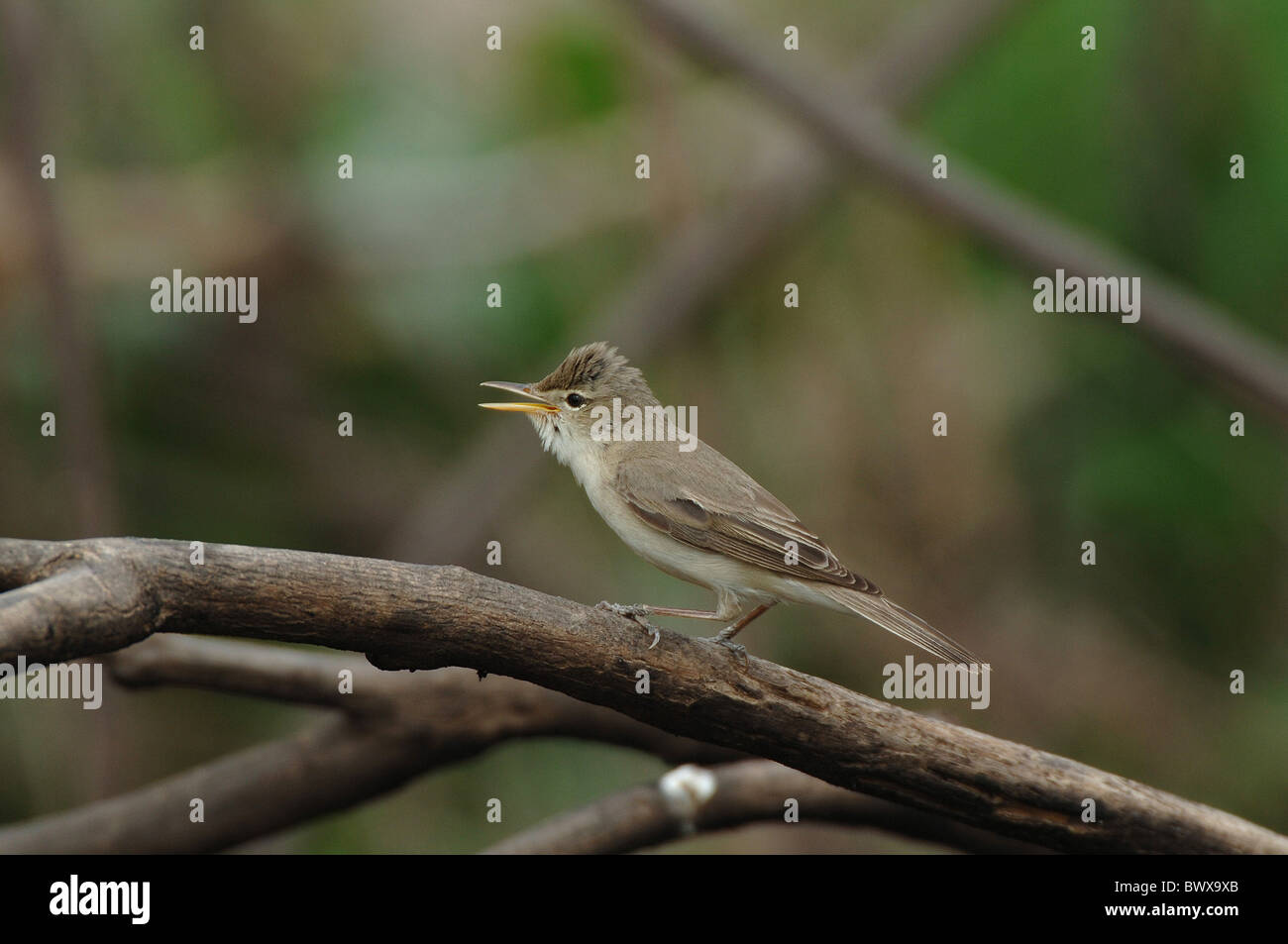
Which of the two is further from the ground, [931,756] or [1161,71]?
[1161,71]

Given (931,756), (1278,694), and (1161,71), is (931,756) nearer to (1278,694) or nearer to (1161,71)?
(1278,694)

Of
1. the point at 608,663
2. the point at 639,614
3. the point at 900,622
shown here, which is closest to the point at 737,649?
the point at 639,614

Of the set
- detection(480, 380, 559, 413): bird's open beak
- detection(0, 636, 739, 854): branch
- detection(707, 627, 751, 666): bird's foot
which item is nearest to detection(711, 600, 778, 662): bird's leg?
detection(707, 627, 751, 666): bird's foot

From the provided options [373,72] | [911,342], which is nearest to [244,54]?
[373,72]

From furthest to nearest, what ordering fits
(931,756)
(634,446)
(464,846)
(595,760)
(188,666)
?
(595,760), (464,846), (634,446), (188,666), (931,756)

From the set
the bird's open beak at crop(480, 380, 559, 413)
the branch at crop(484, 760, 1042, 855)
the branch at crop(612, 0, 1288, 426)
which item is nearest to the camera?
the branch at crop(484, 760, 1042, 855)

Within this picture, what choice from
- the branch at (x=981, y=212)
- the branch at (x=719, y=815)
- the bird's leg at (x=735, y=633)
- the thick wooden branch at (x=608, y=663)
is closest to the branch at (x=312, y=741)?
the branch at (x=719, y=815)

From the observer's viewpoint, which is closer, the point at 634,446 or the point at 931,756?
the point at 931,756

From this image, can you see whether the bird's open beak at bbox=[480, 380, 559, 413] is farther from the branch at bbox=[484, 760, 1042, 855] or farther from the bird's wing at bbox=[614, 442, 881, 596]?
the branch at bbox=[484, 760, 1042, 855]
